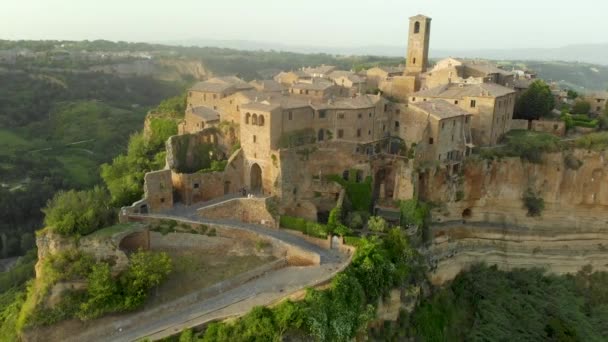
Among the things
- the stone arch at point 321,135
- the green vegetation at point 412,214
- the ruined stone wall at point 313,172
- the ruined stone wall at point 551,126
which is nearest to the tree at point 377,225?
the green vegetation at point 412,214

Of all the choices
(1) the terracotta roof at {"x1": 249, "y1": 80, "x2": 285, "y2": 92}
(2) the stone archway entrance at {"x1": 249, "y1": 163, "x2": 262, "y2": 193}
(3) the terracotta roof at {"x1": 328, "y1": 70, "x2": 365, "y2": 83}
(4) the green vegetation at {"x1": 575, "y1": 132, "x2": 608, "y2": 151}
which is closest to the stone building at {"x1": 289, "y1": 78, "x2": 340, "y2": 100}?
(1) the terracotta roof at {"x1": 249, "y1": 80, "x2": 285, "y2": 92}

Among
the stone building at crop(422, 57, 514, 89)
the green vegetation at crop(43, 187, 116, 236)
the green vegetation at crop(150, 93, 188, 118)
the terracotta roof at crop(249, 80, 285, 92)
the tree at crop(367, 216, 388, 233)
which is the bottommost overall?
the tree at crop(367, 216, 388, 233)

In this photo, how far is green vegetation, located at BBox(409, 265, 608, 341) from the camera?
114 feet

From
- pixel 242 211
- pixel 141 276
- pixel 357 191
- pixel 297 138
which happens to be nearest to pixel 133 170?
pixel 242 211

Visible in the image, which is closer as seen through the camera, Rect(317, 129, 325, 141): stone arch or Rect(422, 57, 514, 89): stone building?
Rect(317, 129, 325, 141): stone arch

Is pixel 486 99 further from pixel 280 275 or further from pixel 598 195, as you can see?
pixel 280 275

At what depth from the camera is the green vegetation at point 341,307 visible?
982 inches

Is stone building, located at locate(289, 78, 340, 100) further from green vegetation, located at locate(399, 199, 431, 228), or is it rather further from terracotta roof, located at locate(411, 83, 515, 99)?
green vegetation, located at locate(399, 199, 431, 228)

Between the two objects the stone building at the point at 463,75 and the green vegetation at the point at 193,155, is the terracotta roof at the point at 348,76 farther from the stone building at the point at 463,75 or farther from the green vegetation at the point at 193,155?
the green vegetation at the point at 193,155

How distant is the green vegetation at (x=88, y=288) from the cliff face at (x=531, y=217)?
23026 mm

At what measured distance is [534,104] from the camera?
156 feet

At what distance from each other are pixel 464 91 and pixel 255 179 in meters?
18.8

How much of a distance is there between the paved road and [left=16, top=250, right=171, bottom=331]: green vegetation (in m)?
0.86

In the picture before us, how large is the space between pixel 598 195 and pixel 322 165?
23273 millimetres
